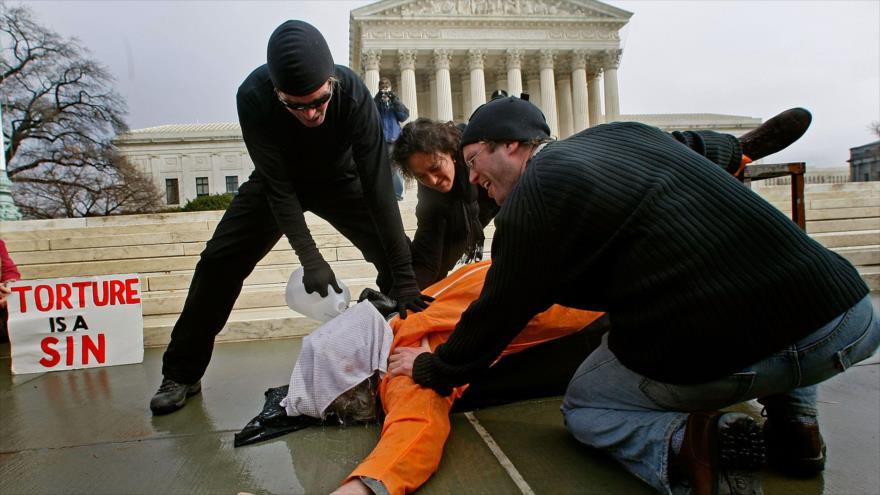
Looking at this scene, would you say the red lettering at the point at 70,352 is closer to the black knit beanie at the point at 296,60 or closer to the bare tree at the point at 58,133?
the black knit beanie at the point at 296,60

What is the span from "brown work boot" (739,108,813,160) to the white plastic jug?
196 centimetres

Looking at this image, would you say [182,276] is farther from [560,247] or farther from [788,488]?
[788,488]

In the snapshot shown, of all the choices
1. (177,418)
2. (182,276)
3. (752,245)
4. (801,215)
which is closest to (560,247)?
(752,245)

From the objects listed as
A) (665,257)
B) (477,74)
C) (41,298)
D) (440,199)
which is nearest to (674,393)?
(665,257)

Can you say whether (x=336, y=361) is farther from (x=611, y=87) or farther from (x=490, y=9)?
(x=611, y=87)

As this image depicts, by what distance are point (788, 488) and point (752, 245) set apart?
73 centimetres

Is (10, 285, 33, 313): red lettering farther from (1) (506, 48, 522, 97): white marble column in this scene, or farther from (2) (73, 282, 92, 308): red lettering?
(1) (506, 48, 522, 97): white marble column

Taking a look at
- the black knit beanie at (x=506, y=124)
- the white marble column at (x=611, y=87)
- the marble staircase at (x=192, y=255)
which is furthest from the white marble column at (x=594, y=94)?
the black knit beanie at (x=506, y=124)

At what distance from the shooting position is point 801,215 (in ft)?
9.96

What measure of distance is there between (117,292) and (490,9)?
38497mm

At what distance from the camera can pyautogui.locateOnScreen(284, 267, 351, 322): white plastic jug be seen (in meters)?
2.49

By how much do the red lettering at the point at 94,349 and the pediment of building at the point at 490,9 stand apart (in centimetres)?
3572

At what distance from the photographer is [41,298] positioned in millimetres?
3652

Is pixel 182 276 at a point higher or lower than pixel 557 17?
lower
